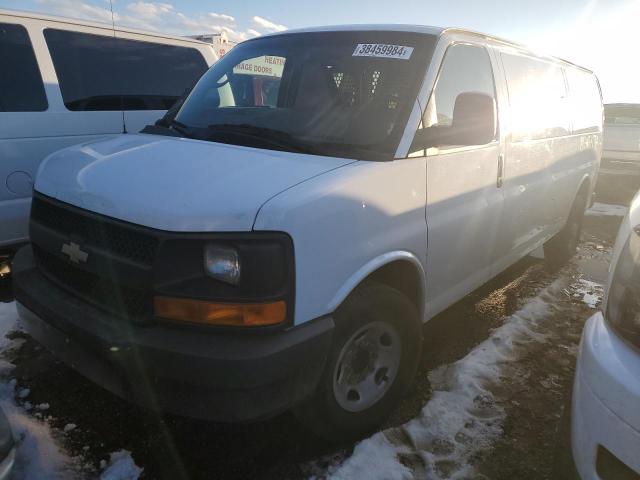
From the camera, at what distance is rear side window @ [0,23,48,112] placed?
3809mm

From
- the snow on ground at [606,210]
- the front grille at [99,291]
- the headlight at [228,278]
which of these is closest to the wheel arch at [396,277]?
the headlight at [228,278]

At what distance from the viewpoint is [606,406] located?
1.52 metres

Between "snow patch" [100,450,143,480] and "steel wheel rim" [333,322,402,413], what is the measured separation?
0.99 meters

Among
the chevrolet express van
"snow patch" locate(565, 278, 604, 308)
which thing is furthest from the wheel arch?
"snow patch" locate(565, 278, 604, 308)

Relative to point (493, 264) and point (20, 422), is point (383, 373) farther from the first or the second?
point (20, 422)

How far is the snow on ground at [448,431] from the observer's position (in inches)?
90.0

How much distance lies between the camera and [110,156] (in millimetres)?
2406

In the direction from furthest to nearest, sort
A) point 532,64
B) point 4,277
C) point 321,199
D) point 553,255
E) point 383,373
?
point 553,255 → point 4,277 → point 532,64 → point 383,373 → point 321,199

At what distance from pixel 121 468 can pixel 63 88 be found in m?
3.30

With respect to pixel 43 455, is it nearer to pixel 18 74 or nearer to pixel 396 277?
pixel 396 277

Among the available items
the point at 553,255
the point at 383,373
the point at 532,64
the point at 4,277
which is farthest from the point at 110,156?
the point at 553,255

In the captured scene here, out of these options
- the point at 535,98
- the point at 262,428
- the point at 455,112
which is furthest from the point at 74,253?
the point at 535,98

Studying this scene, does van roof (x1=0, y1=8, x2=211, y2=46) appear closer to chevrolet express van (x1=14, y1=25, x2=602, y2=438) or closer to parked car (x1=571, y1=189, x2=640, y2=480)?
chevrolet express van (x1=14, y1=25, x2=602, y2=438)

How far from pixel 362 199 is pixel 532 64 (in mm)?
2675
